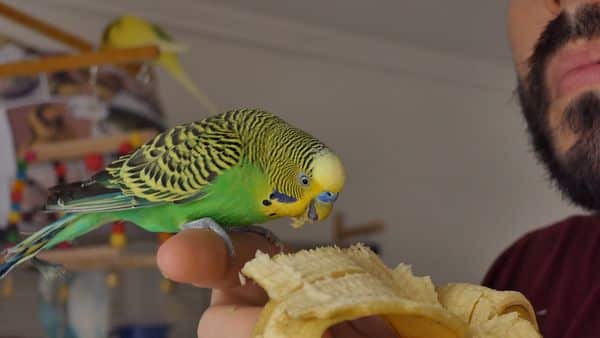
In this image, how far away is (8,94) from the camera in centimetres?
112

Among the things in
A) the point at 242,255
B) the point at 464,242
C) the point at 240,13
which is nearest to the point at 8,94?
the point at 240,13

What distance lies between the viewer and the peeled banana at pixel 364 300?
271 mm

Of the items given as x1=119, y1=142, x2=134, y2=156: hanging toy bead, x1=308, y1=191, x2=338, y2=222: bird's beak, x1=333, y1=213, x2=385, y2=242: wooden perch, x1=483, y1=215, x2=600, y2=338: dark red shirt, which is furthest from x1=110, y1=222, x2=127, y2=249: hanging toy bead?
x1=333, y1=213, x2=385, y2=242: wooden perch

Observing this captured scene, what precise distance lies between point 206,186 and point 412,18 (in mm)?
1566

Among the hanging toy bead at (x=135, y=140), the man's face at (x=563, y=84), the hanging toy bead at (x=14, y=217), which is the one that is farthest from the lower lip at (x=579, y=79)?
the hanging toy bead at (x=14, y=217)

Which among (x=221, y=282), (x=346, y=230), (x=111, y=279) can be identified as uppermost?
(x=221, y=282)

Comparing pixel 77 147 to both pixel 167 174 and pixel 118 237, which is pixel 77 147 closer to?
pixel 118 237

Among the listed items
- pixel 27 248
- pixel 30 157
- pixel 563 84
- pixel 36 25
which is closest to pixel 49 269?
pixel 27 248

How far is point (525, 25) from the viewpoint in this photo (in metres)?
0.72

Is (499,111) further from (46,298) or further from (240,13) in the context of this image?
(46,298)

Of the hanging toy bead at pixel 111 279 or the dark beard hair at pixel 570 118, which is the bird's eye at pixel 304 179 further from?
the hanging toy bead at pixel 111 279

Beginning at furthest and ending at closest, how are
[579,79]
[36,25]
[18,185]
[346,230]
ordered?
[346,230] → [18,185] → [36,25] → [579,79]

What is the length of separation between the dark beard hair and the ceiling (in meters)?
0.99

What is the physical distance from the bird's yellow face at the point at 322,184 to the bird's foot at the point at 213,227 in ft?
0.17
